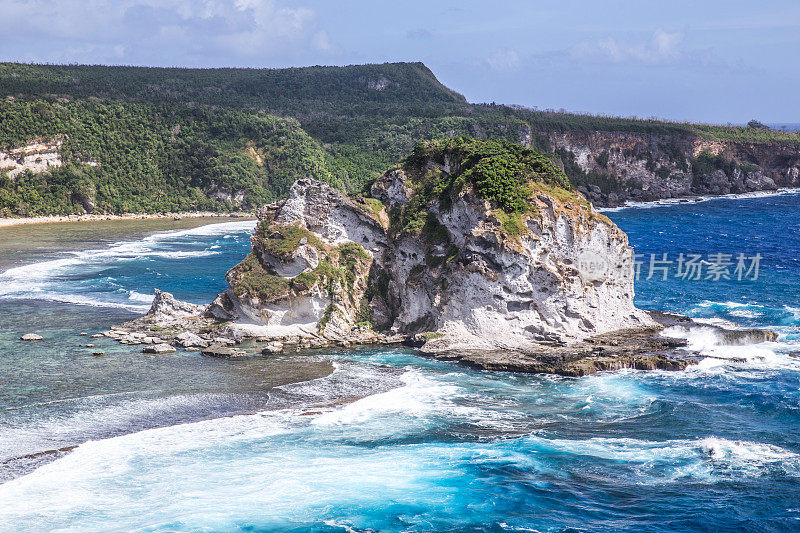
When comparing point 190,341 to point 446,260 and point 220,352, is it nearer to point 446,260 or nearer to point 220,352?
point 220,352

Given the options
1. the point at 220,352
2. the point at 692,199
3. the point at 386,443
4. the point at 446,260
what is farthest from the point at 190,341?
the point at 692,199

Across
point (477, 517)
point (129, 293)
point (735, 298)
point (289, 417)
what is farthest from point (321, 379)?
point (735, 298)

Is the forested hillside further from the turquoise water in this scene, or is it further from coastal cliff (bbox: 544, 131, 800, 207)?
the turquoise water

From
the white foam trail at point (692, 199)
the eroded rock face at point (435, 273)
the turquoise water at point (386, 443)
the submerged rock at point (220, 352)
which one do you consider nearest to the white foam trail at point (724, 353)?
the turquoise water at point (386, 443)

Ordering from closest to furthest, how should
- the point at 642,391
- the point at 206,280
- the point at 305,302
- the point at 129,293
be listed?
1. the point at 642,391
2. the point at 305,302
3. the point at 129,293
4. the point at 206,280

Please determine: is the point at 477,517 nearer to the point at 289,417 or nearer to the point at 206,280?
the point at 289,417
